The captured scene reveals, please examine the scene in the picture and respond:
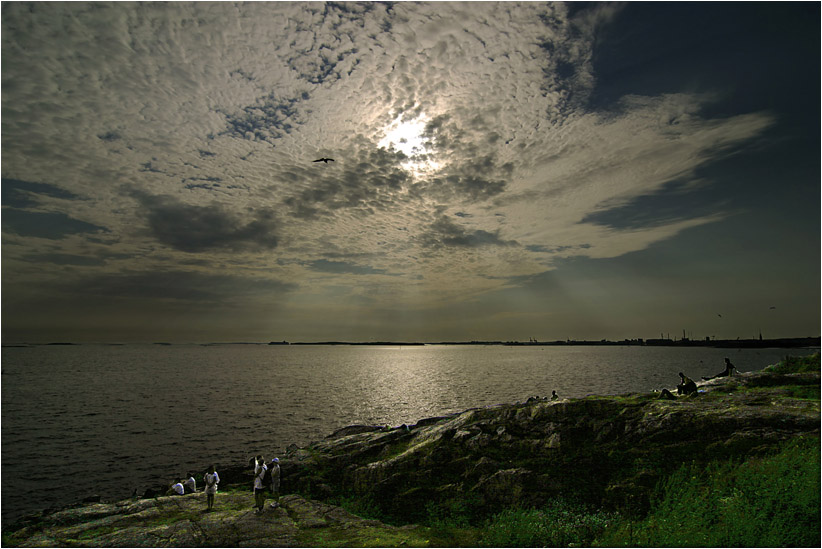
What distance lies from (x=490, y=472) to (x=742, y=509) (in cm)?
980

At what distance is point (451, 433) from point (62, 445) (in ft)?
143

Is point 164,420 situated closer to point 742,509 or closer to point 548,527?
point 548,527

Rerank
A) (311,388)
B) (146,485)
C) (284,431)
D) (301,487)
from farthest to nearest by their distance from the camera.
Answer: (311,388)
(284,431)
(146,485)
(301,487)

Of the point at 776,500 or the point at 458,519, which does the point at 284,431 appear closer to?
the point at 458,519

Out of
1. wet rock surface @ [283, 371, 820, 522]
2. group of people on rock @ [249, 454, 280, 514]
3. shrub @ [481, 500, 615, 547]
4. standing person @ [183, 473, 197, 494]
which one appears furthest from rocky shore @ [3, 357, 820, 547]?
standing person @ [183, 473, 197, 494]

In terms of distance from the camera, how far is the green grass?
1095cm

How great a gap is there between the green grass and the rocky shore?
1.67 m

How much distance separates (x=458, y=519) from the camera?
17.0 meters

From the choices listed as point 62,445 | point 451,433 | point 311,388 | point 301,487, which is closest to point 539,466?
point 451,433

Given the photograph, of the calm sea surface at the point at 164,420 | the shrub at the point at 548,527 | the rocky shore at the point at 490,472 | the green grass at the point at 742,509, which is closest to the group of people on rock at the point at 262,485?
the rocky shore at the point at 490,472

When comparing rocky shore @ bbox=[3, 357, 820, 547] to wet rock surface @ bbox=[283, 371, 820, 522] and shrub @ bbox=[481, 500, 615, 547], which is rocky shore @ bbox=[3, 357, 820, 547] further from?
shrub @ bbox=[481, 500, 615, 547]

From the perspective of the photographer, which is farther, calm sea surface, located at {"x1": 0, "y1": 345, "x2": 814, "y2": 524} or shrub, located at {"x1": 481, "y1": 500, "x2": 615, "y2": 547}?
calm sea surface, located at {"x1": 0, "y1": 345, "x2": 814, "y2": 524}

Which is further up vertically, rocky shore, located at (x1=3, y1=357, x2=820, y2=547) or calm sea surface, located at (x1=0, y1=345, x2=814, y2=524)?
rocky shore, located at (x1=3, y1=357, x2=820, y2=547)

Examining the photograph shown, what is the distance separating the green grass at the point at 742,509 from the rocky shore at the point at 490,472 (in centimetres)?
167
